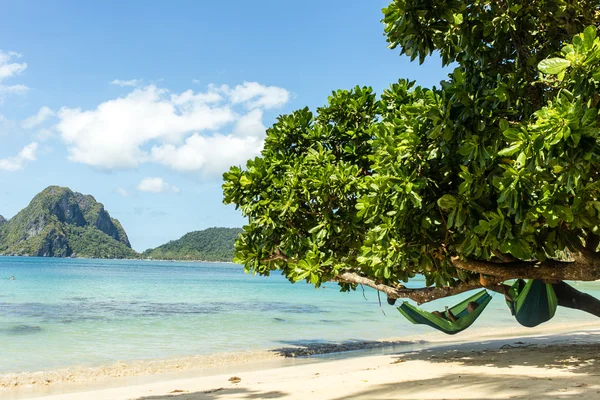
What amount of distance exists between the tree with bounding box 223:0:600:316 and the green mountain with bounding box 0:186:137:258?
396 feet

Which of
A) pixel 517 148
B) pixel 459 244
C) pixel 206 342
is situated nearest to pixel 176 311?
pixel 206 342

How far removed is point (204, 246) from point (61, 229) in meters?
32.6

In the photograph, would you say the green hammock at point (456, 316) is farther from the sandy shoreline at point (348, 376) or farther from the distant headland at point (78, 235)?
the distant headland at point (78, 235)

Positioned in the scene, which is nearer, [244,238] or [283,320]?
[244,238]

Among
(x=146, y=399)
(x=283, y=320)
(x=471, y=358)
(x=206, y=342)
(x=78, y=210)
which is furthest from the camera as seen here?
(x=78, y=210)

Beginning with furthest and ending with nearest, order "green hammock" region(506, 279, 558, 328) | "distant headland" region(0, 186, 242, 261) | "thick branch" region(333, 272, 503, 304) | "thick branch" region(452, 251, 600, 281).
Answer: "distant headland" region(0, 186, 242, 261)
"green hammock" region(506, 279, 558, 328)
"thick branch" region(333, 272, 503, 304)
"thick branch" region(452, 251, 600, 281)

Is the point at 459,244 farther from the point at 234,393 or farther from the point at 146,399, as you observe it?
the point at 146,399

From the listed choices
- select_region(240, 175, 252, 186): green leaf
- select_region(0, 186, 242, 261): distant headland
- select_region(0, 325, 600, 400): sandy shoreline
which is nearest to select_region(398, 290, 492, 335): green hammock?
select_region(0, 325, 600, 400): sandy shoreline

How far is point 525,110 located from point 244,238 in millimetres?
3981

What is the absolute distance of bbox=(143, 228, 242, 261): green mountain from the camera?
396 feet

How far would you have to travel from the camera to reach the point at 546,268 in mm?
5523

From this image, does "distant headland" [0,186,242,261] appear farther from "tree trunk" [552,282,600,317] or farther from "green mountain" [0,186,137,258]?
"tree trunk" [552,282,600,317]

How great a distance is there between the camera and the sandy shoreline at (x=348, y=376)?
5008 millimetres

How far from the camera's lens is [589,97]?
330 cm
